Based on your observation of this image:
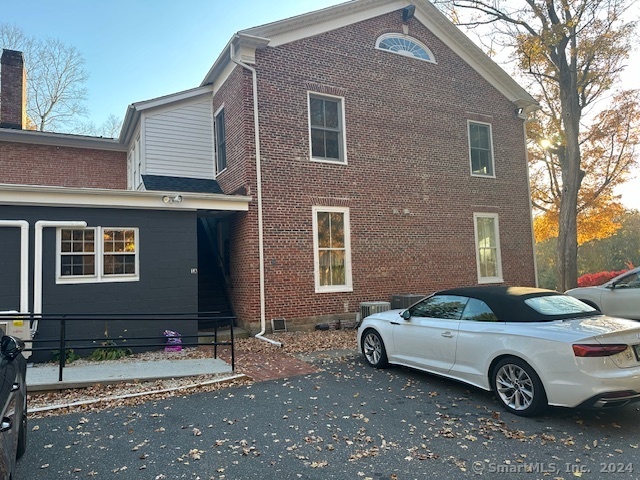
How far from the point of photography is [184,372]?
6.64 m

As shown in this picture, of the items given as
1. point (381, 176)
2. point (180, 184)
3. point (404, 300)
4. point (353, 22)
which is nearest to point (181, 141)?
point (180, 184)

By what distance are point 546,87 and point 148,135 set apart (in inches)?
772

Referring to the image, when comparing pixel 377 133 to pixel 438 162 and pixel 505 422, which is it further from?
pixel 505 422

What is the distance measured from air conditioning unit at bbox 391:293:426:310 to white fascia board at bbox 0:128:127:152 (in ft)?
36.3

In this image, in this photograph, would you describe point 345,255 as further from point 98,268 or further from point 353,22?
point 353,22

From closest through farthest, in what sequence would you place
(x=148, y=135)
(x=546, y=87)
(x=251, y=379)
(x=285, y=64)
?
(x=251, y=379) < (x=285, y=64) < (x=148, y=135) < (x=546, y=87)

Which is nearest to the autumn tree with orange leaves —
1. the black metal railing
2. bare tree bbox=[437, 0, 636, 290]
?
bare tree bbox=[437, 0, 636, 290]

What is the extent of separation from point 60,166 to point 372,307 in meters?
11.7

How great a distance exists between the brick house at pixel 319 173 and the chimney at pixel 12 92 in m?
0.99

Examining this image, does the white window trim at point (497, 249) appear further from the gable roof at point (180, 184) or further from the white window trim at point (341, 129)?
the gable roof at point (180, 184)

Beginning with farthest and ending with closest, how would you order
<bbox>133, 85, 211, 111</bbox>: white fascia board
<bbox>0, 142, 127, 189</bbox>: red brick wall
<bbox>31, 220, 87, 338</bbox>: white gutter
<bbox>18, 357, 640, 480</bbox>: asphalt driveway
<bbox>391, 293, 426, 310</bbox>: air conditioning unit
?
<bbox>0, 142, 127, 189</bbox>: red brick wall < <bbox>133, 85, 211, 111</bbox>: white fascia board < <bbox>391, 293, 426, 310</bbox>: air conditioning unit < <bbox>31, 220, 87, 338</bbox>: white gutter < <bbox>18, 357, 640, 480</bbox>: asphalt driveway

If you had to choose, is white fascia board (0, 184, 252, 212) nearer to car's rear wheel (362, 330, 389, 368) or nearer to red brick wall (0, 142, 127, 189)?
car's rear wheel (362, 330, 389, 368)

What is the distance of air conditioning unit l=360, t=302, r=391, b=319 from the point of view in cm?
1072

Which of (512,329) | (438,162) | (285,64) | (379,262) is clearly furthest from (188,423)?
(438,162)
